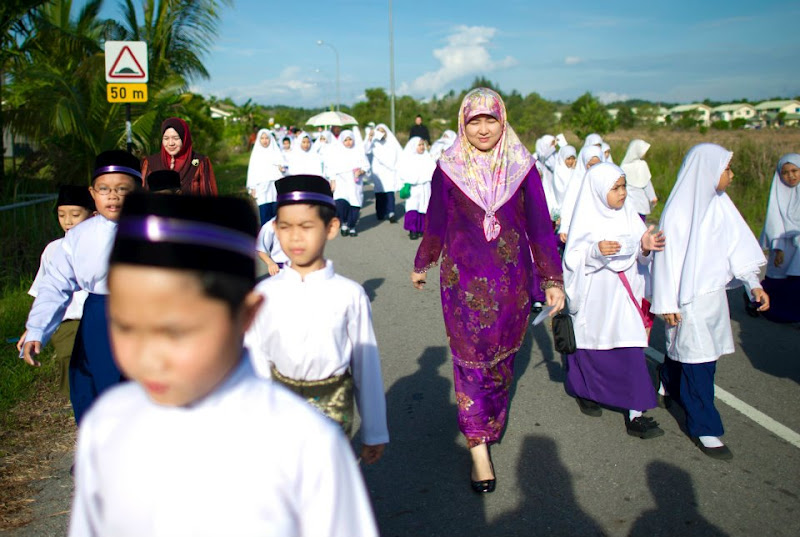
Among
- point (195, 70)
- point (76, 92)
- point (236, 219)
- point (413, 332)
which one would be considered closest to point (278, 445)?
point (236, 219)

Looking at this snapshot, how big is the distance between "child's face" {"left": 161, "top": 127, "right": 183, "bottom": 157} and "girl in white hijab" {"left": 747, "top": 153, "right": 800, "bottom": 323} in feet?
18.0

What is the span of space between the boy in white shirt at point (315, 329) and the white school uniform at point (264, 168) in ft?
34.6

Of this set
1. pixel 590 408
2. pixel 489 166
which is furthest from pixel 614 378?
pixel 489 166

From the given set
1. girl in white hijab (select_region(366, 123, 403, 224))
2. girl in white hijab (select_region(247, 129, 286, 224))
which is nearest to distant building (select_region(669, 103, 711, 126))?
girl in white hijab (select_region(366, 123, 403, 224))

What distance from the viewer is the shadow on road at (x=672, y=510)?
Answer: 11.1 feet

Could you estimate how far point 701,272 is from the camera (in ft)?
14.3

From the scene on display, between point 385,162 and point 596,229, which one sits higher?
point 385,162

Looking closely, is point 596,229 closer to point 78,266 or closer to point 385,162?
point 78,266

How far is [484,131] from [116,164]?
2015 millimetres

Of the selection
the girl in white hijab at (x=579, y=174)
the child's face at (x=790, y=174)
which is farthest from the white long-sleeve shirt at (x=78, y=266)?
the girl in white hijab at (x=579, y=174)

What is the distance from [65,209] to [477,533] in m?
3.09

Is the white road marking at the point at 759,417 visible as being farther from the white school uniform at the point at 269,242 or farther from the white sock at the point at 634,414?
the white school uniform at the point at 269,242

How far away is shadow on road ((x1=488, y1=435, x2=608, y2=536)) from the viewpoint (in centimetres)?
344

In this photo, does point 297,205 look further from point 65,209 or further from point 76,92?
point 76,92
